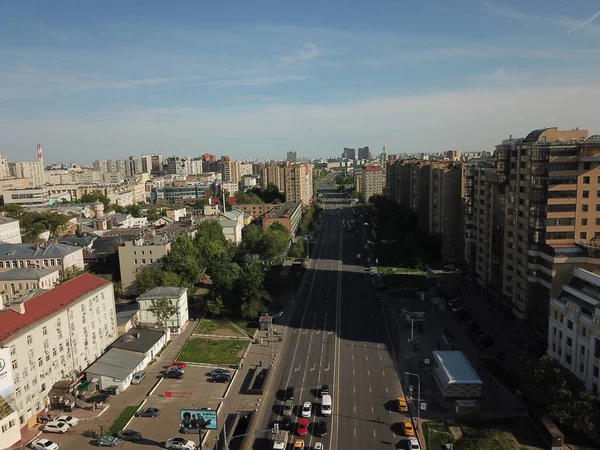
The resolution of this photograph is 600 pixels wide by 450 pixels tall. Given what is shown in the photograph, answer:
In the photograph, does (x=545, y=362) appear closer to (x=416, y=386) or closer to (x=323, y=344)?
(x=416, y=386)

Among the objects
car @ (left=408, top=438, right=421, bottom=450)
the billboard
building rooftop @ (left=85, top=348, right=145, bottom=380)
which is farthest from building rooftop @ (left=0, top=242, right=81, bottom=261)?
car @ (left=408, top=438, right=421, bottom=450)

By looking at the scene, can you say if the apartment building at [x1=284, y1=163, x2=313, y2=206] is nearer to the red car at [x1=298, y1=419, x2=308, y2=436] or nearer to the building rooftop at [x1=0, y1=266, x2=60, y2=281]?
the building rooftop at [x1=0, y1=266, x2=60, y2=281]

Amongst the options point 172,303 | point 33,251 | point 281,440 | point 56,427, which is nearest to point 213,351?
point 172,303

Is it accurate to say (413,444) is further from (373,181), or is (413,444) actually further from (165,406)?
(373,181)

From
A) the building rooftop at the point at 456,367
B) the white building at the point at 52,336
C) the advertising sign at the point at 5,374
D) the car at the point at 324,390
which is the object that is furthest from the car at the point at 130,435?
the building rooftop at the point at 456,367

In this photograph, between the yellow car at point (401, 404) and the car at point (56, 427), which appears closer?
the car at point (56, 427)

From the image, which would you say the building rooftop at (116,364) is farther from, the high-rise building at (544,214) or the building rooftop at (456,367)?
the high-rise building at (544,214)
